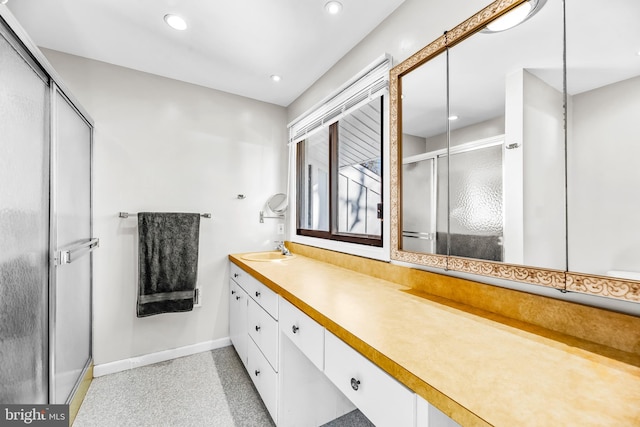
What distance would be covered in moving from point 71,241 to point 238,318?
118 cm

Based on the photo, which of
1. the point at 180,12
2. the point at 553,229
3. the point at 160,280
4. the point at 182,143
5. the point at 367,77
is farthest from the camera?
the point at 182,143

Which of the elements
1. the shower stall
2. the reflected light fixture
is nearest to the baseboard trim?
the shower stall

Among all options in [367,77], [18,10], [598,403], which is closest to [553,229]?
[598,403]

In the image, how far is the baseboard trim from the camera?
1998 millimetres

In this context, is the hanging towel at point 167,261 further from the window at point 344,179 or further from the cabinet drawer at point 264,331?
the window at point 344,179

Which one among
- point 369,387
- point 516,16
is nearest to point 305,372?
point 369,387

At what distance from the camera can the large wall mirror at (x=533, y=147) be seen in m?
0.75

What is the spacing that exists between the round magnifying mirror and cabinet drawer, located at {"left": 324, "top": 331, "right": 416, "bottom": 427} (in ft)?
5.90

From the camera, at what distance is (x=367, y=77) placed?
166cm

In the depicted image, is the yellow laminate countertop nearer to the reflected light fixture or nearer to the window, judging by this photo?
the window

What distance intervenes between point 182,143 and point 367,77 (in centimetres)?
158

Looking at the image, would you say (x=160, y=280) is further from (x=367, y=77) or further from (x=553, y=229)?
(x=553, y=229)

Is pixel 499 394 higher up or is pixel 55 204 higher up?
pixel 55 204

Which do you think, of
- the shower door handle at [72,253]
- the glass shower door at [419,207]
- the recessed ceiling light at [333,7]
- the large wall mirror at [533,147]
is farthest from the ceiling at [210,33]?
the shower door handle at [72,253]
